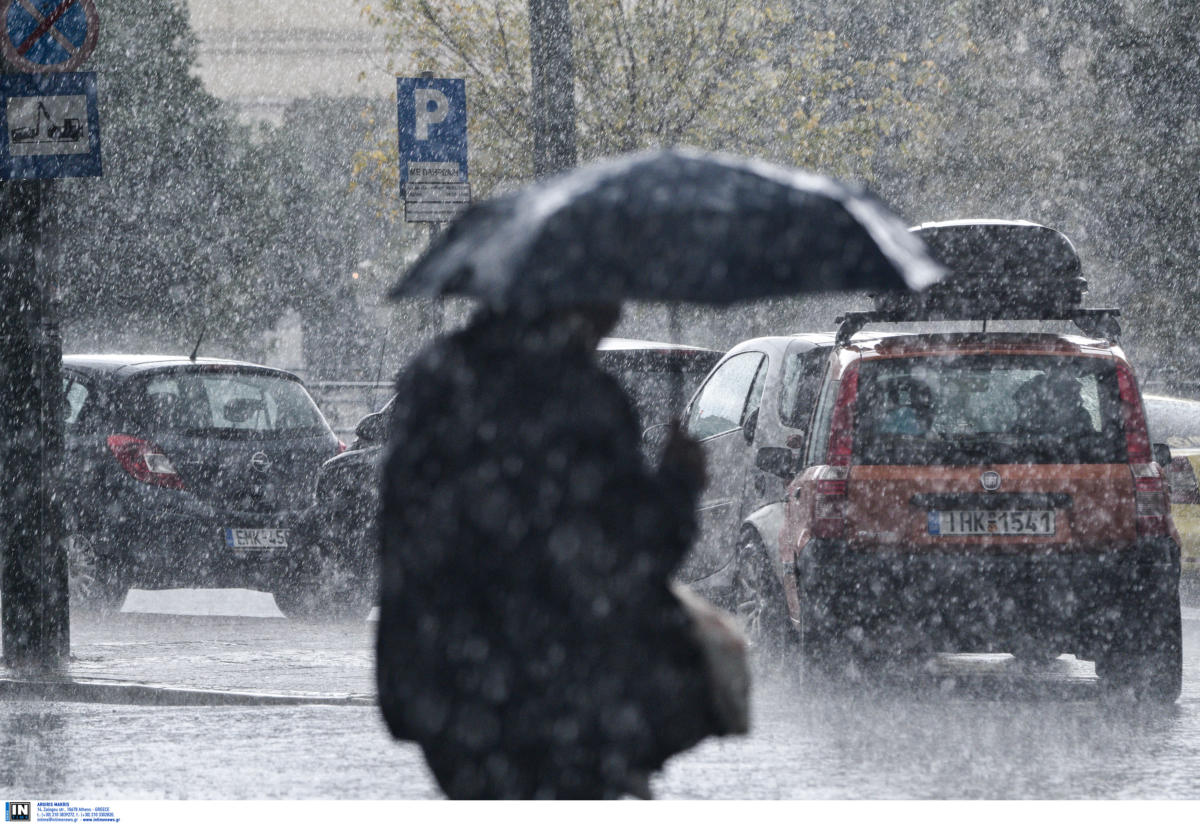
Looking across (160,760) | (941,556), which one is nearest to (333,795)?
(160,760)

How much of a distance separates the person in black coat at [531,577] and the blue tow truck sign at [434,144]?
28.9 feet

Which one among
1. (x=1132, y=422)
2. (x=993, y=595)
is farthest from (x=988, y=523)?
(x=1132, y=422)

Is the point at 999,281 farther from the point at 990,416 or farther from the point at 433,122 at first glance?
the point at 433,122

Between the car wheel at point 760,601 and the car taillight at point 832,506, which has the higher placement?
the car taillight at point 832,506

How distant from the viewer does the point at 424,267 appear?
12.5 ft

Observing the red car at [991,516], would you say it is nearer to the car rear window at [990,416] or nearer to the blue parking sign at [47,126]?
the car rear window at [990,416]

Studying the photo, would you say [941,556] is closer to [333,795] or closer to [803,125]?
[333,795]

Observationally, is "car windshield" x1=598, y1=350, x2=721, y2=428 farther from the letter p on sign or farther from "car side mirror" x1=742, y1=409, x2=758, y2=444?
the letter p on sign

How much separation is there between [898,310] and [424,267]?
592cm

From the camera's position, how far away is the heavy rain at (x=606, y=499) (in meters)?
3.42

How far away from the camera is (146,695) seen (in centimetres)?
929

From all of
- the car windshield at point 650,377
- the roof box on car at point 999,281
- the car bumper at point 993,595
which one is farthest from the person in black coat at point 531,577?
the car windshield at point 650,377

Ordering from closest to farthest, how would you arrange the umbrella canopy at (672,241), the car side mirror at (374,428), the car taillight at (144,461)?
1. the umbrella canopy at (672,241)
2. the car side mirror at (374,428)
3. the car taillight at (144,461)

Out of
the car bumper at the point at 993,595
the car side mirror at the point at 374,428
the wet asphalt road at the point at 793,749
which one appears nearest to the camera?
the wet asphalt road at the point at 793,749
